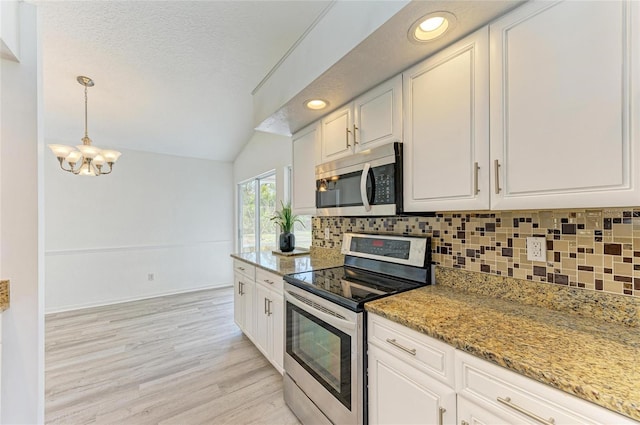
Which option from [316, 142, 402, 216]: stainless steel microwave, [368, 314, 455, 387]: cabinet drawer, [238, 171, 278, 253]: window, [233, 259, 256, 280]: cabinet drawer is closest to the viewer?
[368, 314, 455, 387]: cabinet drawer

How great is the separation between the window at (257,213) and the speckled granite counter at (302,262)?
133 centimetres

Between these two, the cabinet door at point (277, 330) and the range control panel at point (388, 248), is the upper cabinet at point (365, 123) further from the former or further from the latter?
the cabinet door at point (277, 330)

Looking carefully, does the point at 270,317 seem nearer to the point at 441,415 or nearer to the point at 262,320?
the point at 262,320

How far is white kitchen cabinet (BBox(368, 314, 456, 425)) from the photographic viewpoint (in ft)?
3.27

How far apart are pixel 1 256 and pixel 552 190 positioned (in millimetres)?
2435

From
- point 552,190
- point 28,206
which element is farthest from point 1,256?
point 552,190

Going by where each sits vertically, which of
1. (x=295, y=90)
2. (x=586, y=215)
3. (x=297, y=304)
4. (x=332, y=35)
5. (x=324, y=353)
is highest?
(x=332, y=35)

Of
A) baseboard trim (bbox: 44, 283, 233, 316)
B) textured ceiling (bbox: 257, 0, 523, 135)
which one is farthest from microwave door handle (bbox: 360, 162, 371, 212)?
baseboard trim (bbox: 44, 283, 233, 316)

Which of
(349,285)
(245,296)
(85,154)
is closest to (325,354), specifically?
(349,285)

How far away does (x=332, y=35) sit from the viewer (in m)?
1.54

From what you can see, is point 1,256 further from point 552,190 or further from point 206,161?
point 206,161

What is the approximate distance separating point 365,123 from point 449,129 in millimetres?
612

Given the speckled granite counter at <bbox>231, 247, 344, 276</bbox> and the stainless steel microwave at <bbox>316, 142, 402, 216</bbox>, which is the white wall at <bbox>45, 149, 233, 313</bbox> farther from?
the stainless steel microwave at <bbox>316, 142, 402, 216</bbox>

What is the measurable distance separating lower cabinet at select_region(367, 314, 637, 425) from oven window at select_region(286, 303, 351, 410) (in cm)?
14
